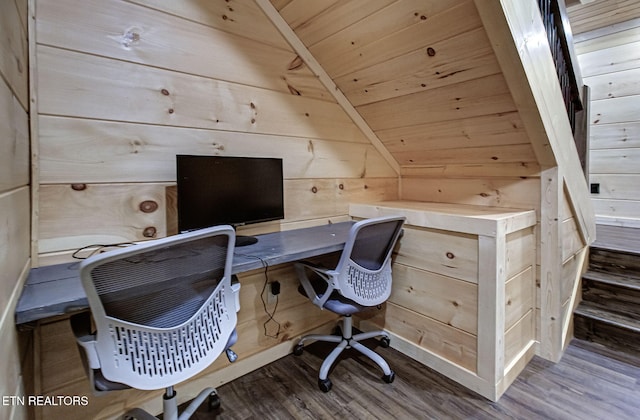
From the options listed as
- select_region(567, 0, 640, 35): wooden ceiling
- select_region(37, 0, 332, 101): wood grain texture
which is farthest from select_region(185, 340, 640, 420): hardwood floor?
select_region(567, 0, 640, 35): wooden ceiling

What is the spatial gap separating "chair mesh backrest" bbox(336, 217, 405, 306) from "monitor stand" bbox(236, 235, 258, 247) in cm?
48

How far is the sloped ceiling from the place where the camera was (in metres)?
1.53

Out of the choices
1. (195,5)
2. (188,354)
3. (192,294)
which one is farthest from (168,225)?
(195,5)

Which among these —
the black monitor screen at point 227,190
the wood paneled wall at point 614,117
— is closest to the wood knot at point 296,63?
the black monitor screen at point 227,190

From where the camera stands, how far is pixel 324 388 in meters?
1.75

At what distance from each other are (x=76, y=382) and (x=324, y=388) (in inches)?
A: 45.2

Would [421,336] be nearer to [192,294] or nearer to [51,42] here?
[192,294]

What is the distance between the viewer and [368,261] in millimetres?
1775

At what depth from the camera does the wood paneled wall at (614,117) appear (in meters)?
3.01

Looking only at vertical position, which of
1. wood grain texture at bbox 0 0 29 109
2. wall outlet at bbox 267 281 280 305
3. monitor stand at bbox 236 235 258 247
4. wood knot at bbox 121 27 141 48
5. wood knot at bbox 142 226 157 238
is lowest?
wall outlet at bbox 267 281 280 305

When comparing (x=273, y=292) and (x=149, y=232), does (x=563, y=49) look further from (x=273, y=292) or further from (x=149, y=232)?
(x=149, y=232)

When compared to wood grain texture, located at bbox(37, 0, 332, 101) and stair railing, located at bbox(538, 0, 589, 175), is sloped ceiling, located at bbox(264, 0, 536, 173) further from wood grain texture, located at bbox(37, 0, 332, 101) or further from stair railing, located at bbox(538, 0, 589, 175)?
stair railing, located at bbox(538, 0, 589, 175)

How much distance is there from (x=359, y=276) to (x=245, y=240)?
2.09ft

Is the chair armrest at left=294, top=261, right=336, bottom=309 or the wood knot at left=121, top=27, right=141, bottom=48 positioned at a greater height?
the wood knot at left=121, top=27, right=141, bottom=48
